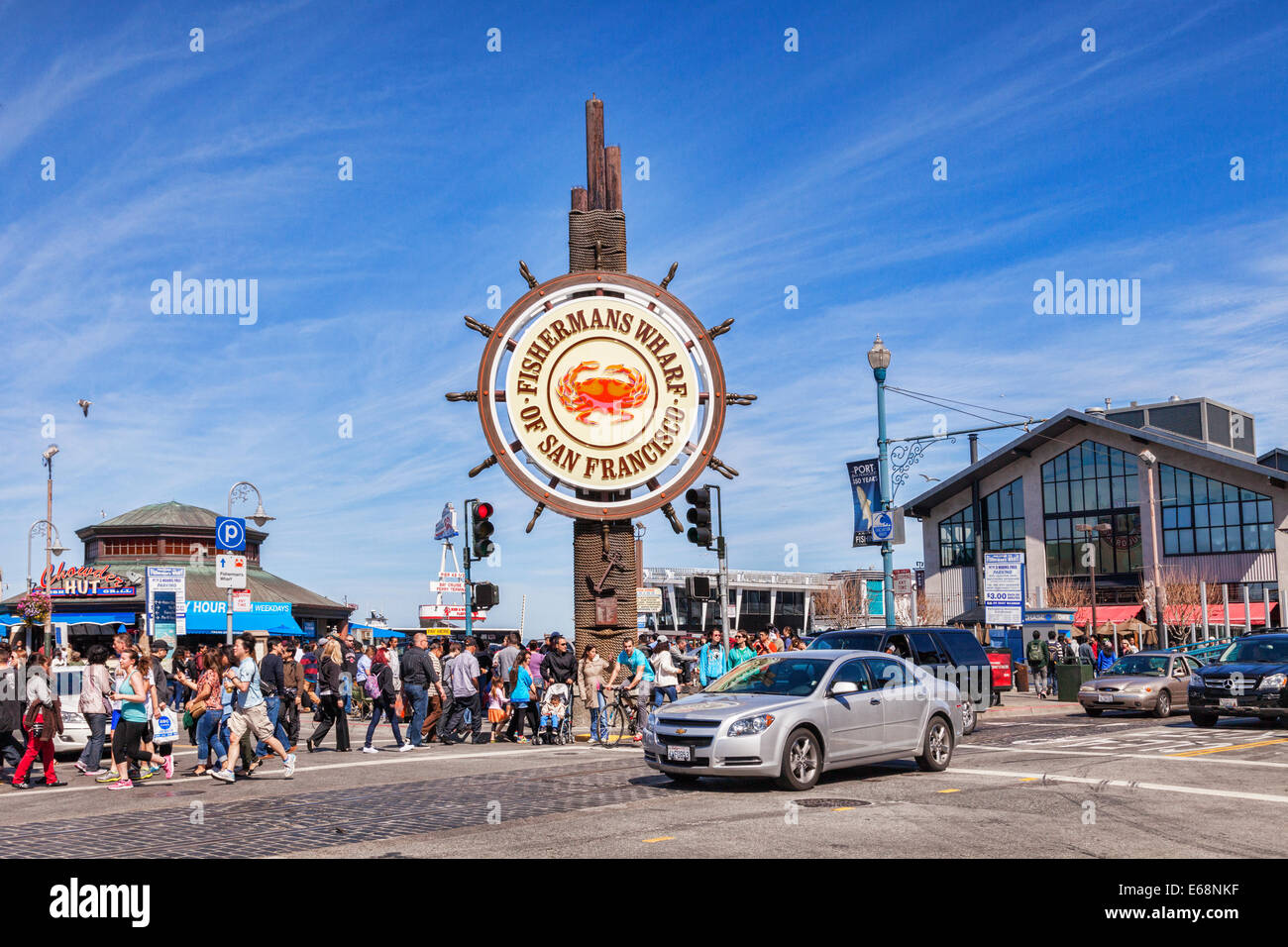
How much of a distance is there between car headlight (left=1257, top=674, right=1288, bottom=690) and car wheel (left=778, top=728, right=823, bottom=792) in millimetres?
11310

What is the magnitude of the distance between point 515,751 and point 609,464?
6832mm

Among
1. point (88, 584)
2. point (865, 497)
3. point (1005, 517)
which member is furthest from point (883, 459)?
point (1005, 517)

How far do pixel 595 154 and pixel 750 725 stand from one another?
583 inches

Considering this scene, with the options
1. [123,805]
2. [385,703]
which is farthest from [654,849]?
[385,703]

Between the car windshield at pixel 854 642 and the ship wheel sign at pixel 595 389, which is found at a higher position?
the ship wheel sign at pixel 595 389

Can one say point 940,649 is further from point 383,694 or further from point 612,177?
point 612,177

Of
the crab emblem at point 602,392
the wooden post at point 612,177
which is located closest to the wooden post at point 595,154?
the wooden post at point 612,177

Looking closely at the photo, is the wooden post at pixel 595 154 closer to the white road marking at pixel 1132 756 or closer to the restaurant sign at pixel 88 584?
the white road marking at pixel 1132 756

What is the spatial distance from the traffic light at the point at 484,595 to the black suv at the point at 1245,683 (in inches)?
511

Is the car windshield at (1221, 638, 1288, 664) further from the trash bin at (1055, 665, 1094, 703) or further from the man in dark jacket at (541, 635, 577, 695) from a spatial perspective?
the man in dark jacket at (541, 635, 577, 695)

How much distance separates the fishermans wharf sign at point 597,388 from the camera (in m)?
23.6

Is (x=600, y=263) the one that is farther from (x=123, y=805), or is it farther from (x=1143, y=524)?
(x=1143, y=524)
